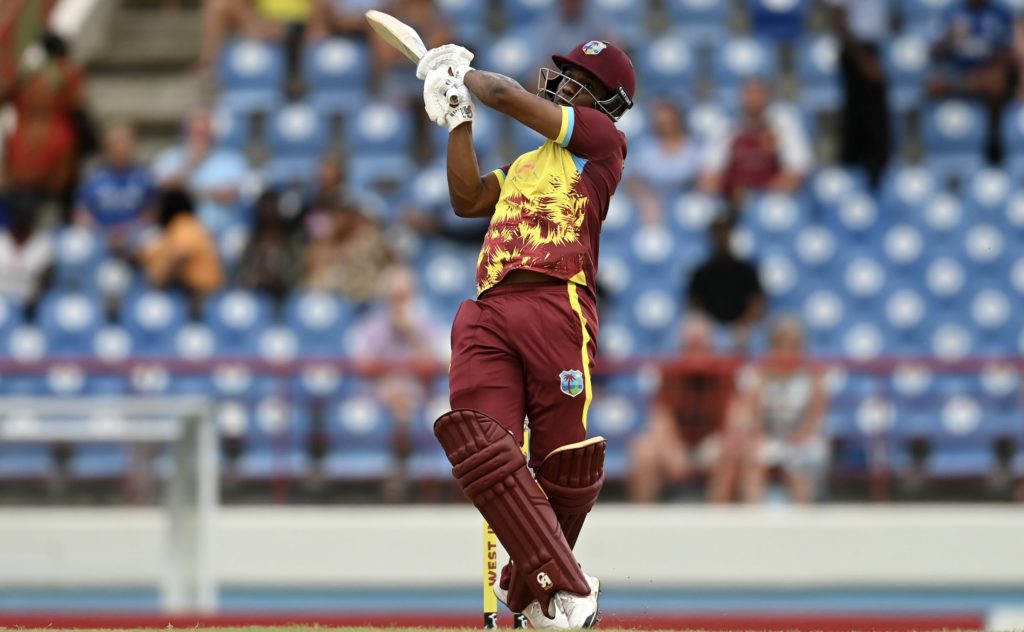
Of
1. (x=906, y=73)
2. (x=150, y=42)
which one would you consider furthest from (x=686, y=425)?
(x=150, y=42)

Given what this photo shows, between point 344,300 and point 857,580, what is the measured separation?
3.81 meters

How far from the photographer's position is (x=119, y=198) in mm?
12930

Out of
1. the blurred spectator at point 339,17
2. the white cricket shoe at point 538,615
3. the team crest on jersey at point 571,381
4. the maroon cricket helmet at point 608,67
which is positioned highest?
the blurred spectator at point 339,17

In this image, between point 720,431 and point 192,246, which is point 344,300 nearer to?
point 192,246

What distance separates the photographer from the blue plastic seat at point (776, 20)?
539 inches

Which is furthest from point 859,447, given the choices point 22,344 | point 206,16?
point 206,16

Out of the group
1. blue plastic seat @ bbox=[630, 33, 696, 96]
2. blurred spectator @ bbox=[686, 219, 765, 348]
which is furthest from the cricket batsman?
blue plastic seat @ bbox=[630, 33, 696, 96]

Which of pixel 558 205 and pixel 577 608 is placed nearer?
pixel 577 608

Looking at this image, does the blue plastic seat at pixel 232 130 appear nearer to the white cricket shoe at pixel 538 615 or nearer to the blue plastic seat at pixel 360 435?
the blue plastic seat at pixel 360 435

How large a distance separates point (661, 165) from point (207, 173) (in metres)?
3.34

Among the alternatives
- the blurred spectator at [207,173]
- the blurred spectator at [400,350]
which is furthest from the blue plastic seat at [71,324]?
the blurred spectator at [400,350]

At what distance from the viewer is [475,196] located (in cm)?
589

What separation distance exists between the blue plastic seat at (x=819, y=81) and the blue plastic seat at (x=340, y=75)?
3.30 meters

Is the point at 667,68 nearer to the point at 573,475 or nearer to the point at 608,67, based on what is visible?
the point at 608,67
